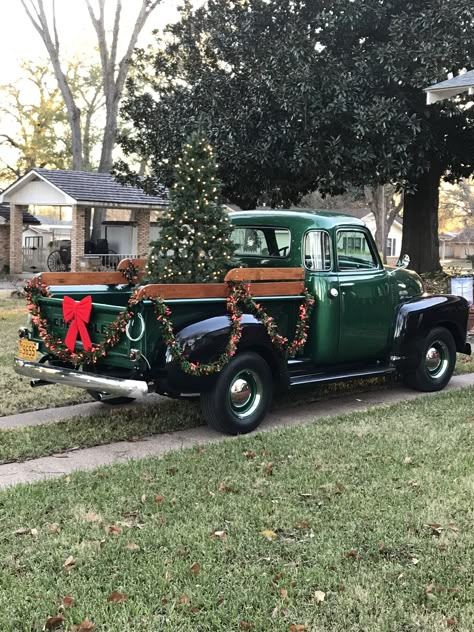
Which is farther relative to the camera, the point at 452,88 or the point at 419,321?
the point at 452,88

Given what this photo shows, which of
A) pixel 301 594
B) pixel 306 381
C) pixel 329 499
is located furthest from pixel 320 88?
pixel 301 594

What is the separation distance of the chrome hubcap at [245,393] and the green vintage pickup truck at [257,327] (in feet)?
0.03

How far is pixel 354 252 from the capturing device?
7609 mm

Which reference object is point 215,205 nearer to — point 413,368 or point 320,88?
point 413,368

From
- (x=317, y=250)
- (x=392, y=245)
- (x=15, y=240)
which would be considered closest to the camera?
(x=317, y=250)

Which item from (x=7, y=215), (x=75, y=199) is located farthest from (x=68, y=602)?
(x=7, y=215)

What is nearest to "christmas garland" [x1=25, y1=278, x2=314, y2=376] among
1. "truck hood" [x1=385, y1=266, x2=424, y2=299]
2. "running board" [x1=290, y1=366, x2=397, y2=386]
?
"running board" [x1=290, y1=366, x2=397, y2=386]

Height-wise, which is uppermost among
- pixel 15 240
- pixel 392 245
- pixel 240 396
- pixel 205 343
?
pixel 392 245

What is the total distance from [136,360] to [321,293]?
2.16m

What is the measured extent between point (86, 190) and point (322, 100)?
13.4 m

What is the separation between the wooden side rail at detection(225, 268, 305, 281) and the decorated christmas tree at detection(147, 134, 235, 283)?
460 mm

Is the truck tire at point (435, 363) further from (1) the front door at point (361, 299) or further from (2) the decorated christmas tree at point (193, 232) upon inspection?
(2) the decorated christmas tree at point (193, 232)

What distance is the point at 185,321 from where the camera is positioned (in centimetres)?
619

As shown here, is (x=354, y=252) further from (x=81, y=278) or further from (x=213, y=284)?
(x=81, y=278)
